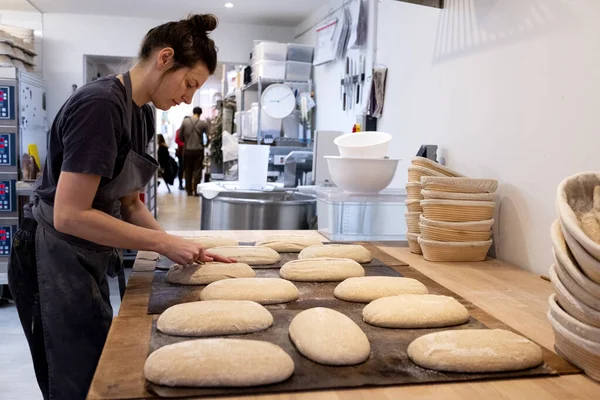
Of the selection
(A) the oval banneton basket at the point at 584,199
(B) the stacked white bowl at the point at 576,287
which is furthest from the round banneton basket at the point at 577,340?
(A) the oval banneton basket at the point at 584,199

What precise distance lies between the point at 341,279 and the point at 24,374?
222cm

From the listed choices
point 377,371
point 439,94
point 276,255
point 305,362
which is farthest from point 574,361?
point 439,94

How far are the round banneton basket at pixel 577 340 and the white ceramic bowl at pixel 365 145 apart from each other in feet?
4.41

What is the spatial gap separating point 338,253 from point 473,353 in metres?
0.78

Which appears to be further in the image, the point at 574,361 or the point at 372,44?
the point at 372,44

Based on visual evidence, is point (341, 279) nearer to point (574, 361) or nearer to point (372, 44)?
point (574, 361)

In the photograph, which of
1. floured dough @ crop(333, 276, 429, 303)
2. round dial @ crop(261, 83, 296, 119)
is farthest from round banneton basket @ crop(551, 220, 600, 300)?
round dial @ crop(261, 83, 296, 119)

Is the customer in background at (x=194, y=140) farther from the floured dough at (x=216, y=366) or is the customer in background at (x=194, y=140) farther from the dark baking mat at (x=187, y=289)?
the floured dough at (x=216, y=366)

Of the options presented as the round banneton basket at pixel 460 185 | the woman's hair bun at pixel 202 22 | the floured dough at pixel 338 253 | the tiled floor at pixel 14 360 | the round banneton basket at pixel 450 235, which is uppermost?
the woman's hair bun at pixel 202 22

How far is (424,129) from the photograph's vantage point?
2633 millimetres

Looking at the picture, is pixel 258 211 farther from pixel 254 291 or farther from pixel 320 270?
pixel 254 291

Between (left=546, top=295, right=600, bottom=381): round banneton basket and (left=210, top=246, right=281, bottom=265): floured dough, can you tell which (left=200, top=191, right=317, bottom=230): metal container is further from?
(left=546, top=295, right=600, bottom=381): round banneton basket

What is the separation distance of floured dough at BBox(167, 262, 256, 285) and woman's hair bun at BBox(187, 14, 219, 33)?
0.65 metres

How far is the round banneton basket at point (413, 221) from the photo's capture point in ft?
6.39
